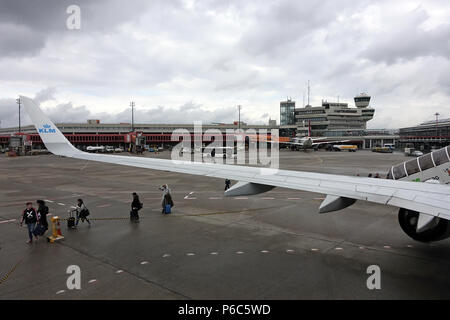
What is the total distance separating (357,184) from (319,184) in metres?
0.91

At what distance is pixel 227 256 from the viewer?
8797 mm

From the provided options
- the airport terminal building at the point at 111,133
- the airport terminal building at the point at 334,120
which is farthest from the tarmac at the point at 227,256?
the airport terminal building at the point at 334,120

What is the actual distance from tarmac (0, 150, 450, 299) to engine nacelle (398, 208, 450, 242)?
20.7 inches

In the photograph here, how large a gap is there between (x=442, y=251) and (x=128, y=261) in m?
9.71

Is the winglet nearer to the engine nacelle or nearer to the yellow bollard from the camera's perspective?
the yellow bollard

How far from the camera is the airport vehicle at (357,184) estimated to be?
566 centimetres

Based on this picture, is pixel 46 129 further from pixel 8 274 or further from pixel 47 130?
pixel 8 274

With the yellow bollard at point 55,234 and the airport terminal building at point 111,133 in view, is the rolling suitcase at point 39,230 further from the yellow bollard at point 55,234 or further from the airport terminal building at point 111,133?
the airport terminal building at point 111,133

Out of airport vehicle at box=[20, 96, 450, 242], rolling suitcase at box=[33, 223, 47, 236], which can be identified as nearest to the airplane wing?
airport vehicle at box=[20, 96, 450, 242]

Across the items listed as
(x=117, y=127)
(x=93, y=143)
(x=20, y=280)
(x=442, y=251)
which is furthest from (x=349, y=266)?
(x=117, y=127)

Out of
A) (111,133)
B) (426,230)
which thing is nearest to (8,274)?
(426,230)

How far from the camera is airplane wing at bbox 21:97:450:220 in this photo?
5.67m
